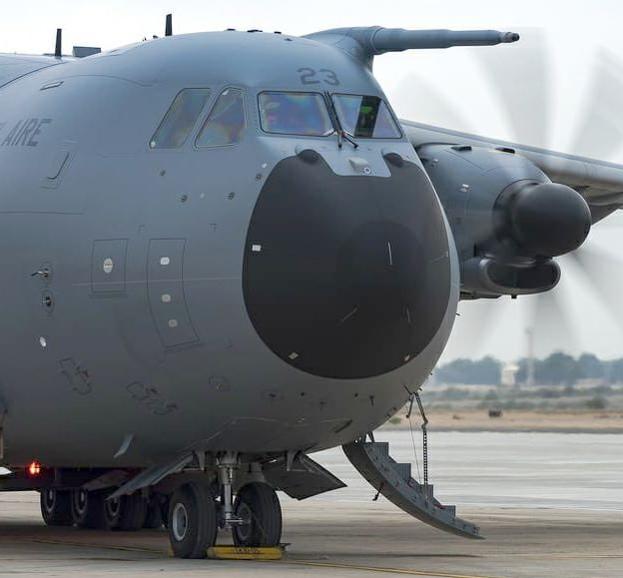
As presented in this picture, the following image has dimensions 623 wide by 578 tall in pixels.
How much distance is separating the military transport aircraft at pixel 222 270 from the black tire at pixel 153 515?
9.96ft

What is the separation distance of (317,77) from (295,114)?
60 centimetres

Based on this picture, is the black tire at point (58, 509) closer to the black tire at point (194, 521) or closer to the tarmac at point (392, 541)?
the tarmac at point (392, 541)

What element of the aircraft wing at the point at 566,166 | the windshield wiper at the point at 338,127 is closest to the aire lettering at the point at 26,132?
the windshield wiper at the point at 338,127

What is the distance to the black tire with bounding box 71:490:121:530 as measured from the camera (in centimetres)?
2184

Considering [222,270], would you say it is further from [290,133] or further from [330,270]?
[290,133]

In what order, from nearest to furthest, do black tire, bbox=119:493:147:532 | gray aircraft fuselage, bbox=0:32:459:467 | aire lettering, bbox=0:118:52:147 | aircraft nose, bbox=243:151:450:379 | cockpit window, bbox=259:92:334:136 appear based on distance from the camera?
aircraft nose, bbox=243:151:450:379 < gray aircraft fuselage, bbox=0:32:459:467 < cockpit window, bbox=259:92:334:136 < aire lettering, bbox=0:118:52:147 < black tire, bbox=119:493:147:532

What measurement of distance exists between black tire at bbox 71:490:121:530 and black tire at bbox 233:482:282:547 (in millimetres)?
4772

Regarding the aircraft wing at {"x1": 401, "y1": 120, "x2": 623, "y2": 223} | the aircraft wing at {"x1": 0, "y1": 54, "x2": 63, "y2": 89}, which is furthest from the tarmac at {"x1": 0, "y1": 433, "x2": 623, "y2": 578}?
the aircraft wing at {"x1": 0, "y1": 54, "x2": 63, "y2": 89}

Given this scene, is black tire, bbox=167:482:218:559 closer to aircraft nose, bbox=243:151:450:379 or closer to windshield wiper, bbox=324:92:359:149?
aircraft nose, bbox=243:151:450:379

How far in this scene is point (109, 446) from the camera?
17.5 meters

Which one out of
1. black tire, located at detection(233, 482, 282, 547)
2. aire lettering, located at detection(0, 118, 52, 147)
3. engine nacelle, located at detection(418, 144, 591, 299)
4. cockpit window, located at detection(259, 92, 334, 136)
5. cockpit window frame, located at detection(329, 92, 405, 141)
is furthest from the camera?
engine nacelle, located at detection(418, 144, 591, 299)

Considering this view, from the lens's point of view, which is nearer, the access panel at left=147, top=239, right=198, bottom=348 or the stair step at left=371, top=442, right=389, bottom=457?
the access panel at left=147, top=239, right=198, bottom=348

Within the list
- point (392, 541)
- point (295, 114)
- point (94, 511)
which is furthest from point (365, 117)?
point (94, 511)

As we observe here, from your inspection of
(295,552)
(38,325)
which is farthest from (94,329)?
(295,552)
